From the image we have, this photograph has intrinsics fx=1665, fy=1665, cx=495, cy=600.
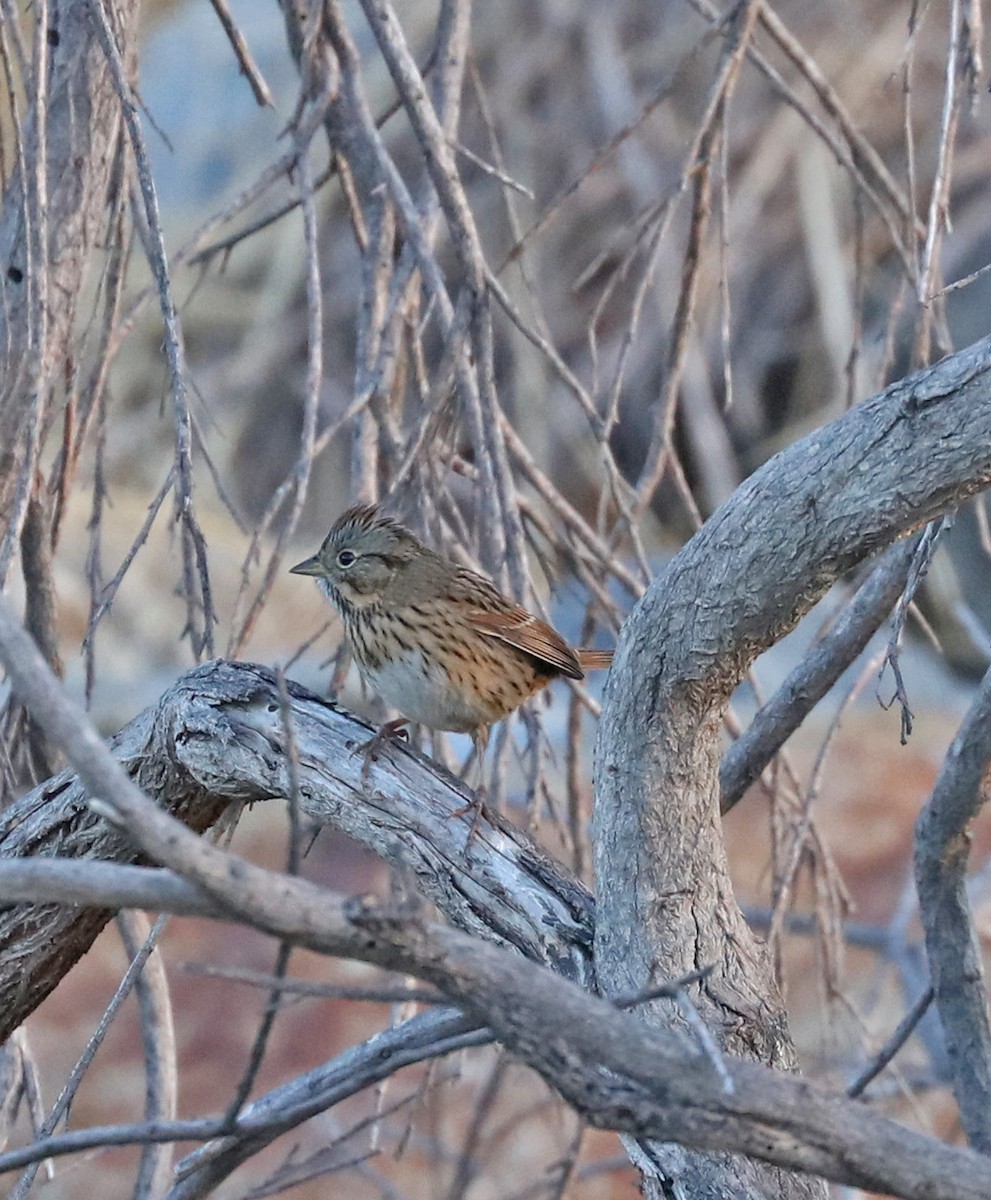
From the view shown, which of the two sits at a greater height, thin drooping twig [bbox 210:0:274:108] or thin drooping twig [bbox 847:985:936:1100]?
thin drooping twig [bbox 210:0:274:108]

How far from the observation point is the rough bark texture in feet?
5.21

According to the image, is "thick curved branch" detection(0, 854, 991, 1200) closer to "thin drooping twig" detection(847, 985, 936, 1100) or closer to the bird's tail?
"thin drooping twig" detection(847, 985, 936, 1100)

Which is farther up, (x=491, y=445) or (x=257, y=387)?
(x=257, y=387)

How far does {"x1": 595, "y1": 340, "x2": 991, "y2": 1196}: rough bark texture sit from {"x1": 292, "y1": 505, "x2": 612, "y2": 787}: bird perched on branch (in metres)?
1.08

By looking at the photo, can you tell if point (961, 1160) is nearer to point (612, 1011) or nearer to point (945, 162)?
point (612, 1011)

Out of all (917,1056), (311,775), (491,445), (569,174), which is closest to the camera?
(311,775)

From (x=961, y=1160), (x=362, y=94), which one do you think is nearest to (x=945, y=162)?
(x=362, y=94)

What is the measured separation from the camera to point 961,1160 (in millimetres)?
1349

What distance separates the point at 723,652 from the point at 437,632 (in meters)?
1.37

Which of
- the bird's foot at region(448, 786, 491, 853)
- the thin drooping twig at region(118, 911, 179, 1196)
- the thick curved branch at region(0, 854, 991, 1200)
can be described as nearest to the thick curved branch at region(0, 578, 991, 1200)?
the thick curved branch at region(0, 854, 991, 1200)

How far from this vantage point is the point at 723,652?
1785 mm

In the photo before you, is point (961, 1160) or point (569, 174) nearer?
point (961, 1160)

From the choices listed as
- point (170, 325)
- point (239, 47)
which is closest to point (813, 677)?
point (170, 325)

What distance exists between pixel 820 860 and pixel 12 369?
1527mm
